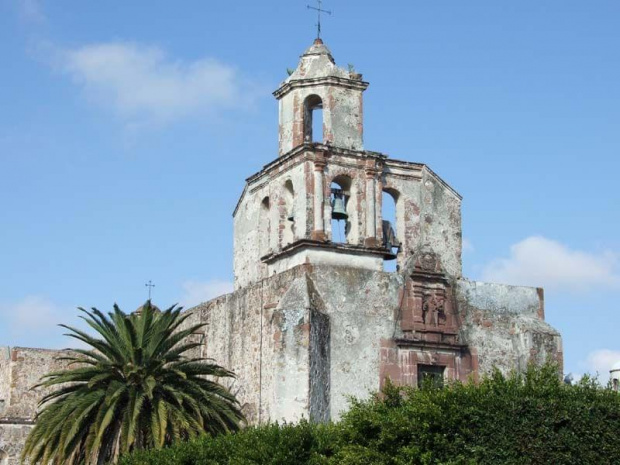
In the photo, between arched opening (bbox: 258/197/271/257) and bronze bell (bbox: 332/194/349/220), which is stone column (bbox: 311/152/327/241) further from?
arched opening (bbox: 258/197/271/257)

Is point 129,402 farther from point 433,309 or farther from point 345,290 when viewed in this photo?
point 433,309

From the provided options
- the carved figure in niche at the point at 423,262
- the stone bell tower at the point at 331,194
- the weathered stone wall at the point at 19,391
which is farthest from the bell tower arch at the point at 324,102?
the weathered stone wall at the point at 19,391

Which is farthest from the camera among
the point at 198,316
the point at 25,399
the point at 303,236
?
the point at 25,399

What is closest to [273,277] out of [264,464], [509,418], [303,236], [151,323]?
[303,236]

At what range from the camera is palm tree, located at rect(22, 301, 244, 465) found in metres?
23.3

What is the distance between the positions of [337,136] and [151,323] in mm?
6224

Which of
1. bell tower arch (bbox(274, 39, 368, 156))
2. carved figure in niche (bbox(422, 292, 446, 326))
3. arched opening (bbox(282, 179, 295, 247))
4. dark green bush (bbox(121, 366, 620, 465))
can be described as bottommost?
dark green bush (bbox(121, 366, 620, 465))

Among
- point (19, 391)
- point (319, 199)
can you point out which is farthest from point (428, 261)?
point (19, 391)

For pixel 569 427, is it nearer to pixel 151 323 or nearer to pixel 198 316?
pixel 151 323

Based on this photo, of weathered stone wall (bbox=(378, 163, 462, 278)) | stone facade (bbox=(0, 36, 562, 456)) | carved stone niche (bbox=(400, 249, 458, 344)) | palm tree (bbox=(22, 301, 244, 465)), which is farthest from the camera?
weathered stone wall (bbox=(378, 163, 462, 278))

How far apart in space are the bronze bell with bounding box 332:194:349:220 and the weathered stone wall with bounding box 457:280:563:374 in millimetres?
3248

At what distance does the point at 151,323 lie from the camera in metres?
25.1

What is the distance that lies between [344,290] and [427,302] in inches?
87.4

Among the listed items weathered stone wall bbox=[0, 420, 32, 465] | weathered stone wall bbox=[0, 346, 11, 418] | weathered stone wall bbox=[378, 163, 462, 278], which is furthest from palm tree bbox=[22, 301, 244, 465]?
weathered stone wall bbox=[0, 346, 11, 418]
